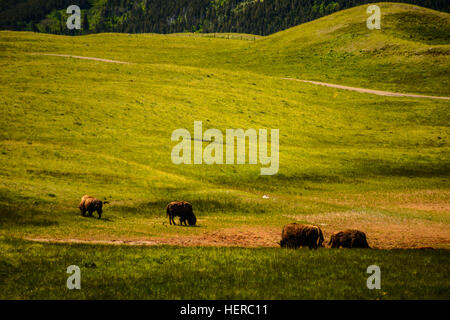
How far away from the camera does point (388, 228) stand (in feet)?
109

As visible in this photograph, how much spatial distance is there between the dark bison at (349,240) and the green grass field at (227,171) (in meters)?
1.93

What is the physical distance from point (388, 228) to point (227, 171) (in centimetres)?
2306

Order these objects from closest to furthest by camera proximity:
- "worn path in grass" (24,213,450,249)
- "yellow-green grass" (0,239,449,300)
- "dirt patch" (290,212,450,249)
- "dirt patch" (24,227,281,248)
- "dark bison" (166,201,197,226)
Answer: "yellow-green grass" (0,239,449,300)
"dirt patch" (24,227,281,248)
"worn path in grass" (24,213,450,249)
"dirt patch" (290,212,450,249)
"dark bison" (166,201,197,226)

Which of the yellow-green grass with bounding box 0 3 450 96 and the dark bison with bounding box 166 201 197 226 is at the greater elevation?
the yellow-green grass with bounding box 0 3 450 96

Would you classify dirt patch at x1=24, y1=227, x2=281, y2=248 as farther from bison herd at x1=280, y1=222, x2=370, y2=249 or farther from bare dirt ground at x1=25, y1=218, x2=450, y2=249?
bison herd at x1=280, y1=222, x2=370, y2=249

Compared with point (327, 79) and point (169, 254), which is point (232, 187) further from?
point (327, 79)

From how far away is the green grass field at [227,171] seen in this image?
724 inches

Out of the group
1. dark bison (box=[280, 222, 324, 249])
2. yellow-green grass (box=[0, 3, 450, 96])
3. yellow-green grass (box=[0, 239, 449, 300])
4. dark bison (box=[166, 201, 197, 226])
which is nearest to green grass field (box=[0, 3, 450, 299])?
yellow-green grass (box=[0, 239, 449, 300])

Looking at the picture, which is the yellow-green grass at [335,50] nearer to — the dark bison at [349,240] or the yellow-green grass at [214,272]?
the dark bison at [349,240]

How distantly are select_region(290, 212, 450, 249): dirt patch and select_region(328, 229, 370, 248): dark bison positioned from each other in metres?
2.49

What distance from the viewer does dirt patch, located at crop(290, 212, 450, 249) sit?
90.7 feet

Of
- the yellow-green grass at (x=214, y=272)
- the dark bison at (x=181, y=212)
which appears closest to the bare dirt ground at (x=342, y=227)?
the yellow-green grass at (x=214, y=272)

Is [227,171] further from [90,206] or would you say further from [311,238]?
[311,238]

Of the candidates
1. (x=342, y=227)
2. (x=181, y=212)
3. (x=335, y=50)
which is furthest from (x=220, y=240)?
(x=335, y=50)
